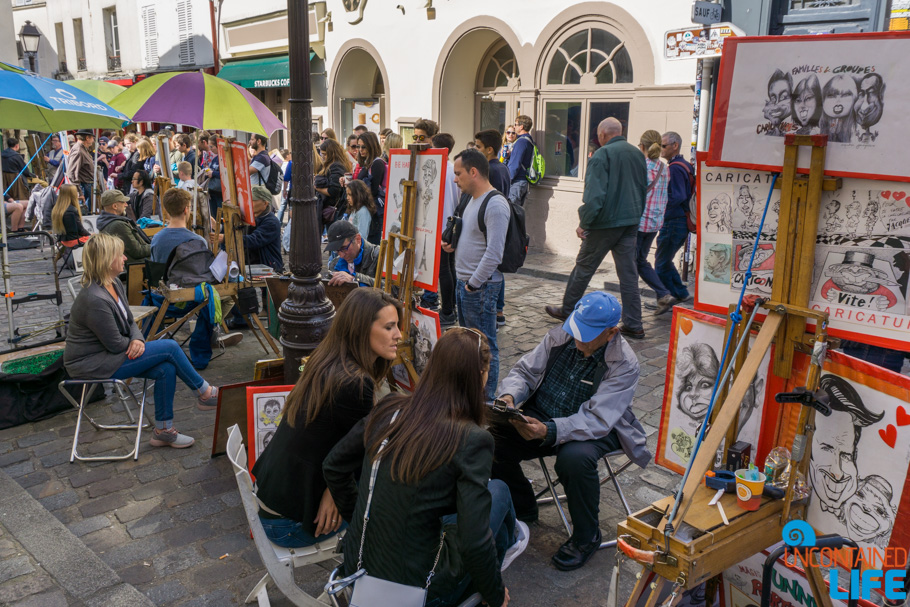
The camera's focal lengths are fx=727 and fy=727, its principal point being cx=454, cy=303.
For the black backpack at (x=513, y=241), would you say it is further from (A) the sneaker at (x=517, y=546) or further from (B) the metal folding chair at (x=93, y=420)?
(B) the metal folding chair at (x=93, y=420)

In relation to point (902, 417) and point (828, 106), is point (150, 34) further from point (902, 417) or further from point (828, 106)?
point (902, 417)

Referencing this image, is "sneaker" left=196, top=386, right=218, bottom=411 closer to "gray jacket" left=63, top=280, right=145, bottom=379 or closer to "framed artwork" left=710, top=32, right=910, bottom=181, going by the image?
"gray jacket" left=63, top=280, right=145, bottom=379

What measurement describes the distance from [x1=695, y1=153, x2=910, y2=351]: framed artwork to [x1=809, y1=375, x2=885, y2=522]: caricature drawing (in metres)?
0.20

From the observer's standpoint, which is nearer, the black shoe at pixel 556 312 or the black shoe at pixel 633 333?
the black shoe at pixel 633 333

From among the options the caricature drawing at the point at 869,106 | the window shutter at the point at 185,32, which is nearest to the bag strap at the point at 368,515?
the caricature drawing at the point at 869,106

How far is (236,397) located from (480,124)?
9.41 meters

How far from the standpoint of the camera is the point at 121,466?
14.7ft

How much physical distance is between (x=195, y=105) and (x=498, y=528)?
5422mm

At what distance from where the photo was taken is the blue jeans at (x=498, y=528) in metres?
2.57

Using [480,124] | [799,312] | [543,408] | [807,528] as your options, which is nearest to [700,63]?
[480,124]

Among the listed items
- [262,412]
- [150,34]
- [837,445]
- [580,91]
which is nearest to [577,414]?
[837,445]

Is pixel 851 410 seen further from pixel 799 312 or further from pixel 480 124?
pixel 480 124

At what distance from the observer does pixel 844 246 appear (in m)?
2.47

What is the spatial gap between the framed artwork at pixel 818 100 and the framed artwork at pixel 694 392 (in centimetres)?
69
